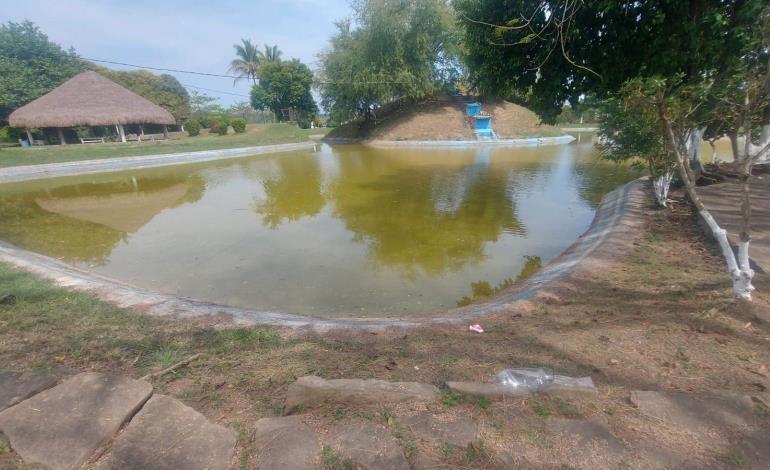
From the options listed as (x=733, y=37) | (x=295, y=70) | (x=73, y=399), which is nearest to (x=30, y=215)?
(x=73, y=399)

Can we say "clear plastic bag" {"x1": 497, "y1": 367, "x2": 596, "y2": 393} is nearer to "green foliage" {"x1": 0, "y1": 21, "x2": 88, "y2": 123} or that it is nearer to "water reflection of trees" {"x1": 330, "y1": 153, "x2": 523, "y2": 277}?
"water reflection of trees" {"x1": 330, "y1": 153, "x2": 523, "y2": 277}

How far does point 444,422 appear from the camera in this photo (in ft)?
5.91

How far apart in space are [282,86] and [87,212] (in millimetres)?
32845

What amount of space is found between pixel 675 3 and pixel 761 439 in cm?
490

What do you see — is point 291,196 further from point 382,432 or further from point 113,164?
point 113,164

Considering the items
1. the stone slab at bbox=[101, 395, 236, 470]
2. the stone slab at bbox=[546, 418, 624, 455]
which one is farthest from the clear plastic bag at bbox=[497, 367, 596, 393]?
the stone slab at bbox=[101, 395, 236, 470]

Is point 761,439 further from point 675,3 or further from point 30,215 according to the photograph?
point 30,215

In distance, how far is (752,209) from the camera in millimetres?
5695

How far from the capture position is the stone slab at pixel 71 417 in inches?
63.4

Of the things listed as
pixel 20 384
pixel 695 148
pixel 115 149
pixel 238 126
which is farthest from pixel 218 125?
pixel 20 384

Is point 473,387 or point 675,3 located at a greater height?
point 675,3

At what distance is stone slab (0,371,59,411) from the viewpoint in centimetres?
196

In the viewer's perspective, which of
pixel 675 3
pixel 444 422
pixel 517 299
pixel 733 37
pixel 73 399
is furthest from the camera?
pixel 675 3

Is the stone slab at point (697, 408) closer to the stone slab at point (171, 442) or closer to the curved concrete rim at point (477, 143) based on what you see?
the stone slab at point (171, 442)
